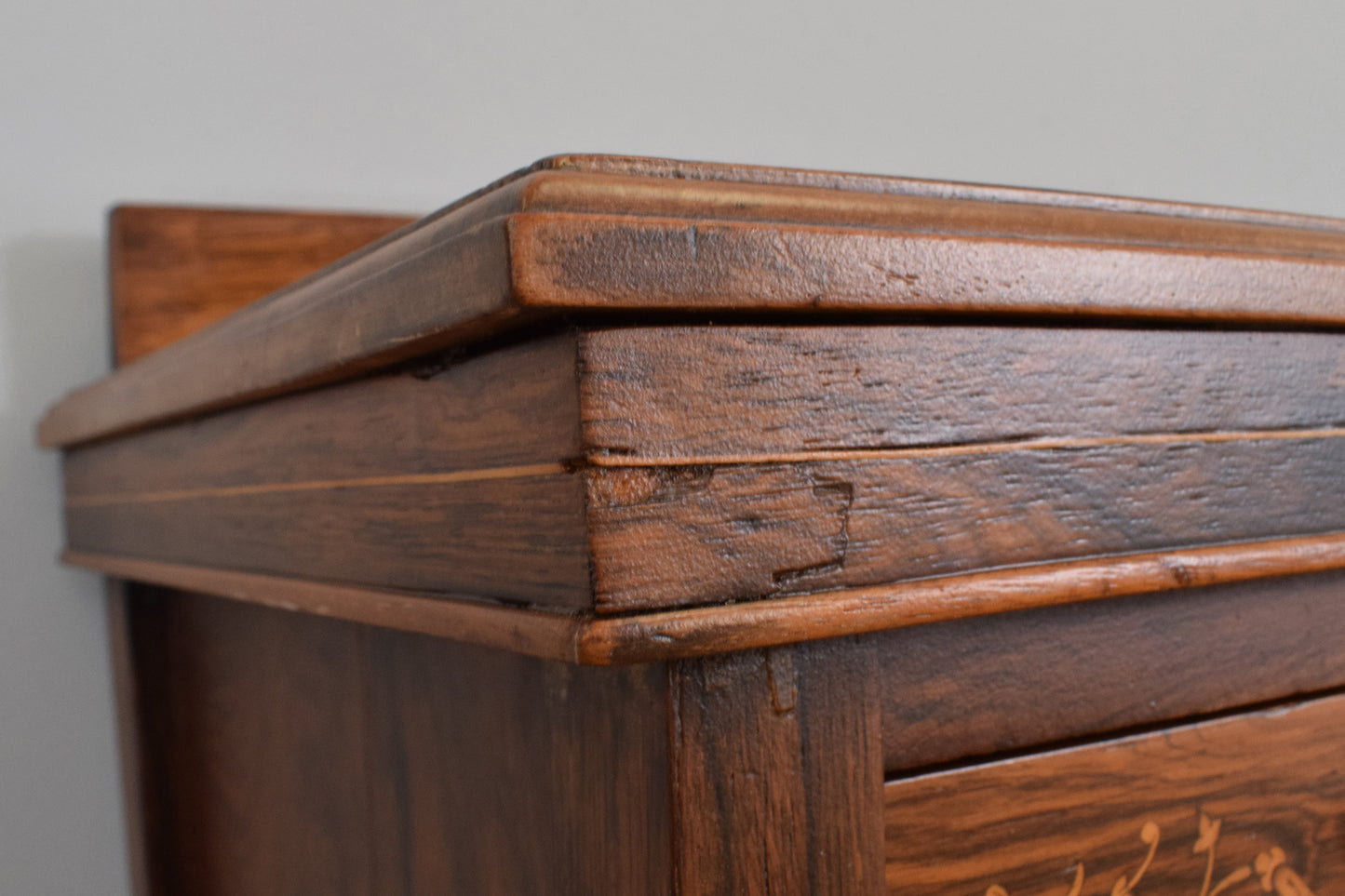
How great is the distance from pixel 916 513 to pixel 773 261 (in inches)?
3.1

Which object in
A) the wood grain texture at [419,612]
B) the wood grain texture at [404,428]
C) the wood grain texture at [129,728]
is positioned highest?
the wood grain texture at [404,428]

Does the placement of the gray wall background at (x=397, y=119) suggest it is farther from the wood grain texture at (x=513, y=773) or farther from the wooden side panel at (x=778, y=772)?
the wooden side panel at (x=778, y=772)

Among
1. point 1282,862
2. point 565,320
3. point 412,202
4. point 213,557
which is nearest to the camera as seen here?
point 565,320

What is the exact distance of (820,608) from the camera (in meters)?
0.30

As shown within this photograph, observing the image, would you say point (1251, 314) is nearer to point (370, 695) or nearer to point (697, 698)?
point (697, 698)

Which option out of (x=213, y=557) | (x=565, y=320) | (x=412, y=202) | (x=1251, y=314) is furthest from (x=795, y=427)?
(x=412, y=202)

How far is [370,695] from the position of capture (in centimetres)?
48

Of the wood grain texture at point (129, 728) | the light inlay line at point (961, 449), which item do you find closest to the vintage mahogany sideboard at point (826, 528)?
the light inlay line at point (961, 449)

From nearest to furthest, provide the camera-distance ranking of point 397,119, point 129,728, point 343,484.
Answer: point 343,484 < point 129,728 < point 397,119

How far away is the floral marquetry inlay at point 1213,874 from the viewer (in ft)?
1.21

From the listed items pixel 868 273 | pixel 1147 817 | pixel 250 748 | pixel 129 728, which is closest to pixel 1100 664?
pixel 1147 817

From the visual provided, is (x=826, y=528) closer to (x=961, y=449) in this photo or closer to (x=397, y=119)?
(x=961, y=449)

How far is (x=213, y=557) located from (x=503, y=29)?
615mm

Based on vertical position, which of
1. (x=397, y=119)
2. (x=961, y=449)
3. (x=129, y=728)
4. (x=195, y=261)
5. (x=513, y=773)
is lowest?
(x=129, y=728)
